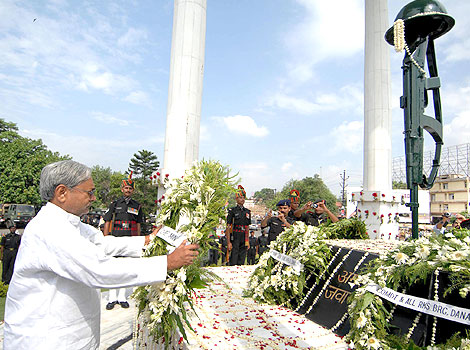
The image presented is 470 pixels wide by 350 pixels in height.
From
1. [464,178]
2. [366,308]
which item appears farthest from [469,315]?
[464,178]

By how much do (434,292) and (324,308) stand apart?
1052mm

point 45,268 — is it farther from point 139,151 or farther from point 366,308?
point 139,151

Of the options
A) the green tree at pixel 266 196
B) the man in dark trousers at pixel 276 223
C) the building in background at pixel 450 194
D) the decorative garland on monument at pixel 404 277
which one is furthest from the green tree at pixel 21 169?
the building in background at pixel 450 194

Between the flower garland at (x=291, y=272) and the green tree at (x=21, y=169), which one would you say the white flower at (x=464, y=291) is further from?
the green tree at (x=21, y=169)

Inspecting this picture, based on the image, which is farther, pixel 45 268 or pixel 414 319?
pixel 414 319

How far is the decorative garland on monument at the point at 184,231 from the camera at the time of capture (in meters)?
1.98

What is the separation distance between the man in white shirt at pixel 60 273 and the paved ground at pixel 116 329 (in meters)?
2.37

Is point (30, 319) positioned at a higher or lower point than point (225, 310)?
higher

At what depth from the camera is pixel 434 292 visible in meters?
1.95

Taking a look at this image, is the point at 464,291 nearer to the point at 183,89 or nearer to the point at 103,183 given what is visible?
the point at 183,89

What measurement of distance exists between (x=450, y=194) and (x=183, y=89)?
48784mm

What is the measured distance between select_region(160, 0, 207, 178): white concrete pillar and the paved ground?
3.39 m

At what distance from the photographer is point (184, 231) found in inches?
84.4

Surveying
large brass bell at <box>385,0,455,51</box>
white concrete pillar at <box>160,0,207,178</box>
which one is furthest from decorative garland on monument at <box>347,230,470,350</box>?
white concrete pillar at <box>160,0,207,178</box>
